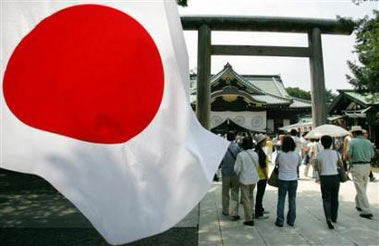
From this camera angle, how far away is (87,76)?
1939 mm

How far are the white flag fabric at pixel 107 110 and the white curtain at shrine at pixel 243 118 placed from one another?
20771 mm

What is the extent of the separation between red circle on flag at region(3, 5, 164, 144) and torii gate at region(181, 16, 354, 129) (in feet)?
13.0

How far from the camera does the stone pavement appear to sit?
15.0 feet

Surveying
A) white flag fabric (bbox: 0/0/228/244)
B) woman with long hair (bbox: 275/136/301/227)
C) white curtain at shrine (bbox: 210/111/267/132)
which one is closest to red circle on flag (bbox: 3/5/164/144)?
white flag fabric (bbox: 0/0/228/244)

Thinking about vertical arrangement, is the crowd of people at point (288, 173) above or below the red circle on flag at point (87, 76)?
below

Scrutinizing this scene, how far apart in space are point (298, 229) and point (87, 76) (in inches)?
175

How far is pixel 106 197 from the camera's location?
1.78 m

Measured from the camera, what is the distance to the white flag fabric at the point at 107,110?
180cm

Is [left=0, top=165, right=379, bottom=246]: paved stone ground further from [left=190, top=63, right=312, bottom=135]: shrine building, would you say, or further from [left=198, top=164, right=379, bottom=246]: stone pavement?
[left=190, top=63, right=312, bottom=135]: shrine building

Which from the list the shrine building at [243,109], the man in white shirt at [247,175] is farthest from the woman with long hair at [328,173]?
the shrine building at [243,109]

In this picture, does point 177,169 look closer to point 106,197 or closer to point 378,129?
point 106,197

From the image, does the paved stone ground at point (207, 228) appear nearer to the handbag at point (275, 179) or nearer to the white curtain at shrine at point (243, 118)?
the handbag at point (275, 179)

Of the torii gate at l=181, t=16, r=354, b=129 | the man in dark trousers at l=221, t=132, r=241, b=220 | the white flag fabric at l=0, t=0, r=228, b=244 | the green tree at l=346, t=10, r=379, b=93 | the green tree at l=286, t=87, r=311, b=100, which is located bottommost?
the man in dark trousers at l=221, t=132, r=241, b=220

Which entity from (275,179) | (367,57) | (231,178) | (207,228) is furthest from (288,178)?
(367,57)
